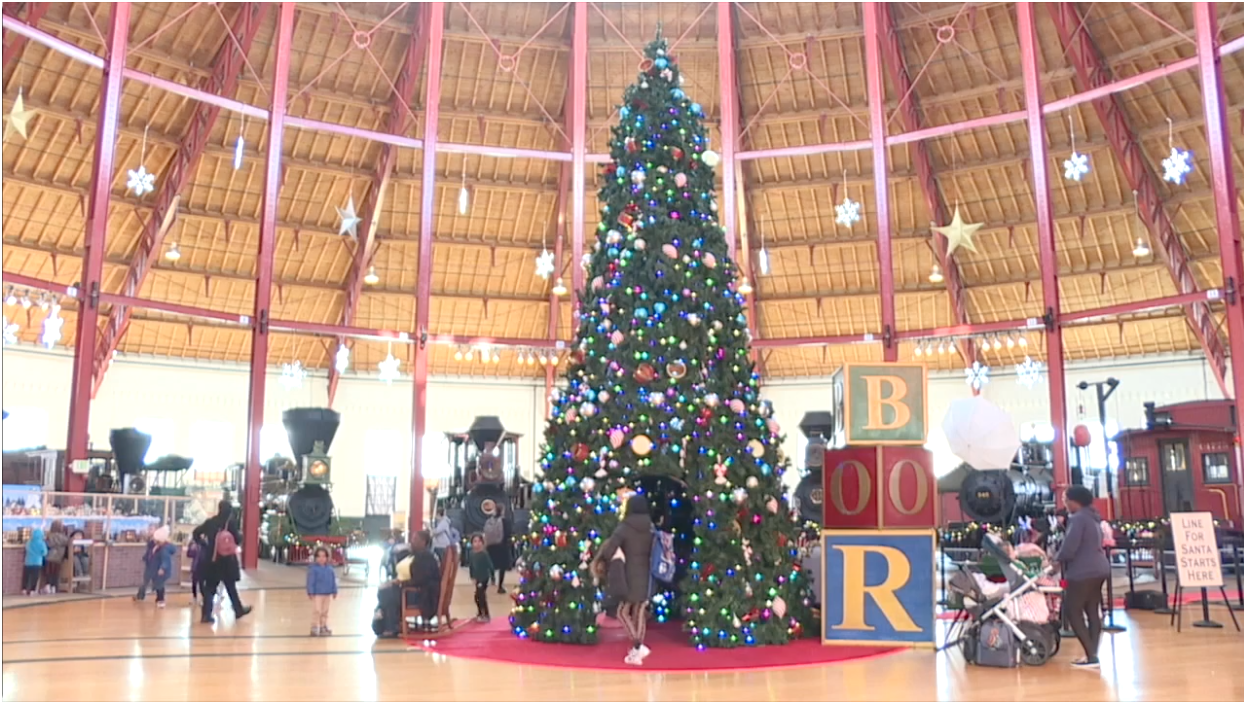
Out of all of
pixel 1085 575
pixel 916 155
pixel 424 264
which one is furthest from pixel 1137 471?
pixel 424 264

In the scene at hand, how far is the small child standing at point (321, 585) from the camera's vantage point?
10781 mm

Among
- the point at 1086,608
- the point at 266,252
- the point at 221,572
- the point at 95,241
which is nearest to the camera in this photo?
the point at 1086,608

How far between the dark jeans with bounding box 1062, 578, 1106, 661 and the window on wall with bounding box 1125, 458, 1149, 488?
47.9ft

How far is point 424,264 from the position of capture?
2328 centimetres

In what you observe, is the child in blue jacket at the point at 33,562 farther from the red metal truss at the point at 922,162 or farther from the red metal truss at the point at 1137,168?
the red metal truss at the point at 1137,168

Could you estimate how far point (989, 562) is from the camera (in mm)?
11414

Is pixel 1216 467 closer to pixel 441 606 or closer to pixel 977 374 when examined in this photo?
pixel 977 374

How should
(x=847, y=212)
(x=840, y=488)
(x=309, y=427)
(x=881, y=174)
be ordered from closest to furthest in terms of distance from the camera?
1. (x=840, y=488)
2. (x=881, y=174)
3. (x=309, y=427)
4. (x=847, y=212)

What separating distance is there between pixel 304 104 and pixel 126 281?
7111 mm

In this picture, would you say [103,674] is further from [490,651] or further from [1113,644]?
[1113,644]

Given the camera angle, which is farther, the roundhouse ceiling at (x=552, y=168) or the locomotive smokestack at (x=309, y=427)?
the roundhouse ceiling at (x=552, y=168)

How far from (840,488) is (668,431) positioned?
6.01 feet

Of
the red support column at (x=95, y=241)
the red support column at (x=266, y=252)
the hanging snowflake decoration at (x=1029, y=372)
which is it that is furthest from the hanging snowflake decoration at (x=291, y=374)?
the hanging snowflake decoration at (x=1029, y=372)

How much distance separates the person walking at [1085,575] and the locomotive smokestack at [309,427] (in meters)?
19.3
